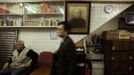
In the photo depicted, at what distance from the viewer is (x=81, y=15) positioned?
19.4 ft

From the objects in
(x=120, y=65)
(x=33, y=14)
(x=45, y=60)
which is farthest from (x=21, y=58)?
(x=120, y=65)

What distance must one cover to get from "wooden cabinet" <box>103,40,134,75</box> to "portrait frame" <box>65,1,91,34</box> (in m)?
0.76

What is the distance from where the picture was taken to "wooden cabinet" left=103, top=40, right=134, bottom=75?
568 cm

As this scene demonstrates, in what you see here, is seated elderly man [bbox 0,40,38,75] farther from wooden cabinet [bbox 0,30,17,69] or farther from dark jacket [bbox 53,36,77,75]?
dark jacket [bbox 53,36,77,75]

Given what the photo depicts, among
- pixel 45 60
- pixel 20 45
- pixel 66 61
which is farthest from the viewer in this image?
pixel 45 60

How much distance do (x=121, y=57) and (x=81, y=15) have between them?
1479mm

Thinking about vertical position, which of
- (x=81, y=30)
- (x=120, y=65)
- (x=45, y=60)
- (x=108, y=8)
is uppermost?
(x=108, y=8)

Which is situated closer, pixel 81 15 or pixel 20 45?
pixel 20 45

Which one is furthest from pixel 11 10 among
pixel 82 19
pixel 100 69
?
pixel 100 69

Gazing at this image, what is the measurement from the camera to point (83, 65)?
560 cm

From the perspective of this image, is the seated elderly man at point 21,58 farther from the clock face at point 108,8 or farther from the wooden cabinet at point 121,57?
the clock face at point 108,8

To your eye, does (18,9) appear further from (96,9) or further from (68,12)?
(96,9)

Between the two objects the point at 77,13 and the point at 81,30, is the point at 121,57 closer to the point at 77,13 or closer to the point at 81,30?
the point at 81,30

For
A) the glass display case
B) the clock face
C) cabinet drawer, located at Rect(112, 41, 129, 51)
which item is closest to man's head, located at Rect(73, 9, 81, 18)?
the glass display case
